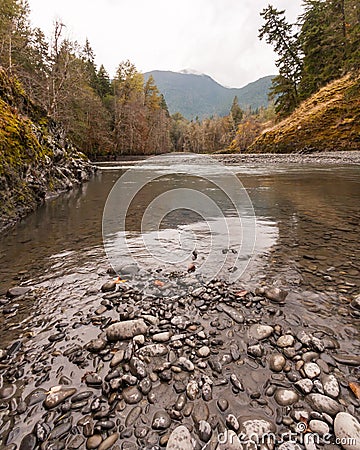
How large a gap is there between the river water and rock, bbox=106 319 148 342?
8.2 inches

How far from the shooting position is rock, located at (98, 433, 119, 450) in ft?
4.53

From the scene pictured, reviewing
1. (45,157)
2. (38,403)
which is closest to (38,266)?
(38,403)

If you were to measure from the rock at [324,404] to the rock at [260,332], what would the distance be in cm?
60

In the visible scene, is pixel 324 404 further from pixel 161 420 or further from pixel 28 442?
pixel 28 442

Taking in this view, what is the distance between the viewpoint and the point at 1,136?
615 centimetres

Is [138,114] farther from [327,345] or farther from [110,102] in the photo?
[327,345]

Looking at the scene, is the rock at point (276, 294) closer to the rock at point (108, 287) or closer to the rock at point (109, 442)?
the rock at point (108, 287)

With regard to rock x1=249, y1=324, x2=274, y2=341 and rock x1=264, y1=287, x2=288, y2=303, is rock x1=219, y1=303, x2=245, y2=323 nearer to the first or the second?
rock x1=249, y1=324, x2=274, y2=341

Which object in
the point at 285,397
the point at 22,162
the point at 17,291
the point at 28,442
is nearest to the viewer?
the point at 28,442

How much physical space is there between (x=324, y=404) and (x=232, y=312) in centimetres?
109

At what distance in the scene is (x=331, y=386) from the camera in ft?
5.52

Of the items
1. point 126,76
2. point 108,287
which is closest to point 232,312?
point 108,287

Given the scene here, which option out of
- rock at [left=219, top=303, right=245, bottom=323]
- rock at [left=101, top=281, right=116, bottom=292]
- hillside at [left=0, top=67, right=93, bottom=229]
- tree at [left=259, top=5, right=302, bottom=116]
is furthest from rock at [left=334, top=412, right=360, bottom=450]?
tree at [left=259, top=5, right=302, bottom=116]

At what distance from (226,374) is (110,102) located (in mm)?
55712
